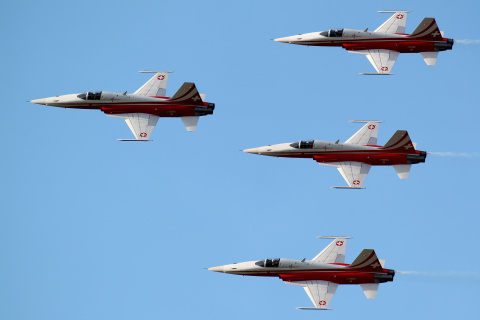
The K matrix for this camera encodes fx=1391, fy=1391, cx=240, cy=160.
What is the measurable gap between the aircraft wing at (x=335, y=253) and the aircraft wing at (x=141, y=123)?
45.0 ft

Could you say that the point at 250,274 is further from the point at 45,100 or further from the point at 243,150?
the point at 45,100

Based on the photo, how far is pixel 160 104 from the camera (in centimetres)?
9138

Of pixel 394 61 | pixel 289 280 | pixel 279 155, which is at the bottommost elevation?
pixel 289 280

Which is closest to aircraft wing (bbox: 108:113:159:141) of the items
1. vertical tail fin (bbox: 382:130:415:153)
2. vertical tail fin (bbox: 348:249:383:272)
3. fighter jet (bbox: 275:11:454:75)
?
fighter jet (bbox: 275:11:454:75)

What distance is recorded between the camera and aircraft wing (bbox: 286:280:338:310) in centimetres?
8750

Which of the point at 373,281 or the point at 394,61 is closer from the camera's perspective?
the point at 373,281

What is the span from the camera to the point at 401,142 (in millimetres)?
90375

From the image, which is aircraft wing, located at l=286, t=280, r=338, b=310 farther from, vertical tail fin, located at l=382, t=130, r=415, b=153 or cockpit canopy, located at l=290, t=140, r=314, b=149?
vertical tail fin, located at l=382, t=130, r=415, b=153

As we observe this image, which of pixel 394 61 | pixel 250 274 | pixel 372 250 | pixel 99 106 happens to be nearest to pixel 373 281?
pixel 372 250

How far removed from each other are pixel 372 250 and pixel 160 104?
668 inches

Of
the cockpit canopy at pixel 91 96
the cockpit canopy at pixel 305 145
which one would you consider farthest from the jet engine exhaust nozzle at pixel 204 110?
the cockpit canopy at pixel 91 96

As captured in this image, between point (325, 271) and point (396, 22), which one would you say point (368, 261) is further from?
point (396, 22)

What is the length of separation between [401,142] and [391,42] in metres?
7.33

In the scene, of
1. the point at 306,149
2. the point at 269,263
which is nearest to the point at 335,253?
the point at 269,263
